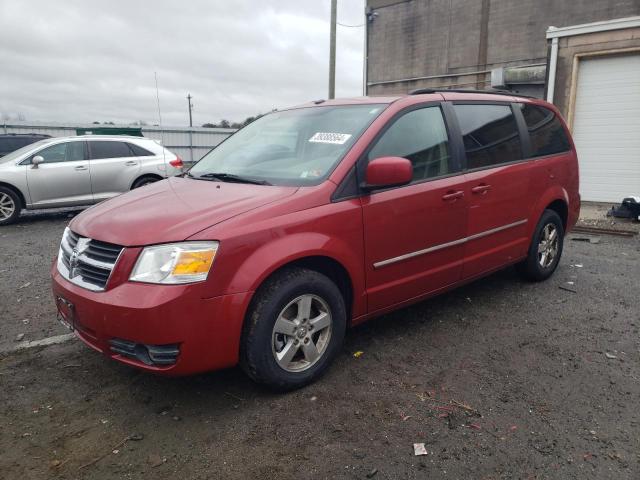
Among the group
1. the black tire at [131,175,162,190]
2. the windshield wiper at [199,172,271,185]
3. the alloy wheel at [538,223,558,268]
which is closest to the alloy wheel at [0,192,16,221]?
the black tire at [131,175,162,190]

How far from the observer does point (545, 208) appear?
15.8ft

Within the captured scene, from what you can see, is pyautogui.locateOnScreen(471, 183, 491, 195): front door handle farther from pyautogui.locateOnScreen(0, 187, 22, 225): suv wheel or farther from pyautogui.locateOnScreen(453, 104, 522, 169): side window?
pyautogui.locateOnScreen(0, 187, 22, 225): suv wheel

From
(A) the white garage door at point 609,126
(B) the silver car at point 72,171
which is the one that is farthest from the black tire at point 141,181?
(A) the white garage door at point 609,126

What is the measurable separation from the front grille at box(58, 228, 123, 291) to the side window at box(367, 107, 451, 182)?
175cm

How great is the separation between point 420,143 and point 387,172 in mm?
720

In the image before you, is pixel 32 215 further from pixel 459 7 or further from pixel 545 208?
pixel 459 7

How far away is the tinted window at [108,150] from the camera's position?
9555mm

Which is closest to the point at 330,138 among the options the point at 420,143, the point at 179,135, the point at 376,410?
the point at 420,143

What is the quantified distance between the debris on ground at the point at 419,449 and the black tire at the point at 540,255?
2931 millimetres

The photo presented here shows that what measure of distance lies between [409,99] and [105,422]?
116 inches

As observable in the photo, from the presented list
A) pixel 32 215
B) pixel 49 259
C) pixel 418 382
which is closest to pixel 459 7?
pixel 32 215

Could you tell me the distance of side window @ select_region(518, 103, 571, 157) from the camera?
4.69 m

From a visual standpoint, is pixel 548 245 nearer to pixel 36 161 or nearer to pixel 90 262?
pixel 90 262

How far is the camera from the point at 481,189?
12.9ft
